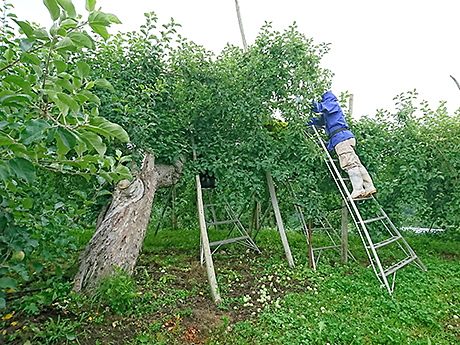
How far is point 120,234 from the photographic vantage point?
2986mm

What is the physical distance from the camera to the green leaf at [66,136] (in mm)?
817

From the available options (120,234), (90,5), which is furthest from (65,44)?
(120,234)

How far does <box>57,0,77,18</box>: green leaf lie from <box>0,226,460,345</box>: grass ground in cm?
212

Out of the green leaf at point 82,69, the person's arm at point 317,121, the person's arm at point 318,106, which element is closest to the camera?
the green leaf at point 82,69

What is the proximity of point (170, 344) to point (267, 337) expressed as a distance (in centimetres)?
82

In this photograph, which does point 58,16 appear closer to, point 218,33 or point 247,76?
point 247,76

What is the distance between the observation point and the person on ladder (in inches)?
151

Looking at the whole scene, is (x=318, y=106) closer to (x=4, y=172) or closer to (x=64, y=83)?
(x=64, y=83)

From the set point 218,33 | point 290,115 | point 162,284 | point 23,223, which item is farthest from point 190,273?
point 218,33

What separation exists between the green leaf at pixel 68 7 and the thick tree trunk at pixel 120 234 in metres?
2.43

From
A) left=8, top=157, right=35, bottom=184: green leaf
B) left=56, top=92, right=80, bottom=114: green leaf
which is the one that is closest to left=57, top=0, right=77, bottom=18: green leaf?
left=56, top=92, right=80, bottom=114: green leaf

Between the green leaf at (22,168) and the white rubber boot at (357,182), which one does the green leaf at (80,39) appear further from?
the white rubber boot at (357,182)

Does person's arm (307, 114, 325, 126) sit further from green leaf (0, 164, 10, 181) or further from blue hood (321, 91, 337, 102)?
green leaf (0, 164, 10, 181)

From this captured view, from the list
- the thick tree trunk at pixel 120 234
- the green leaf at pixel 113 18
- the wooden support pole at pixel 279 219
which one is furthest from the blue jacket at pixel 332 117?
the green leaf at pixel 113 18
